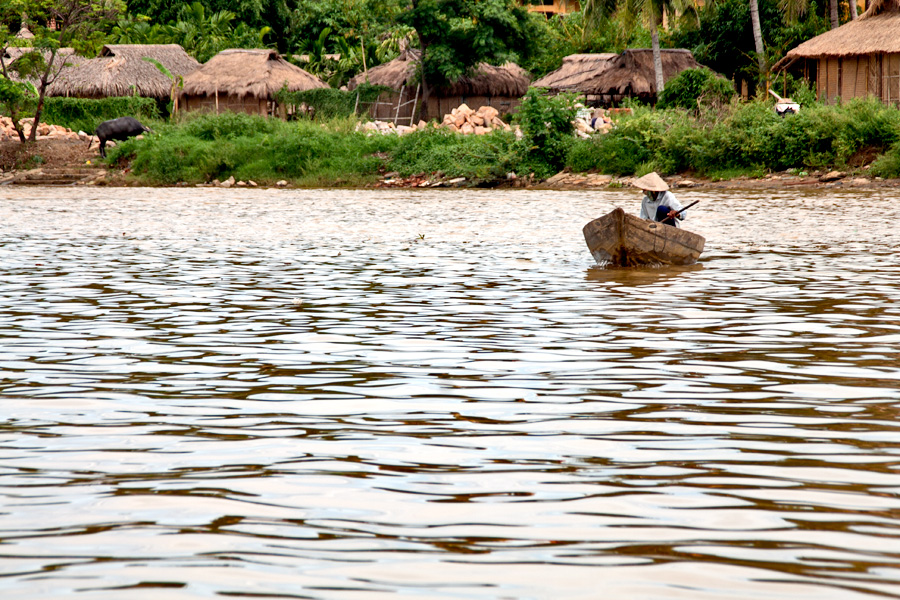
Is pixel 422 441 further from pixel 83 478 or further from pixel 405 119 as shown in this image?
pixel 405 119

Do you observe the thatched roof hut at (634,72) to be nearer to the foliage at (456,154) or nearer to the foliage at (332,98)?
the foliage at (332,98)

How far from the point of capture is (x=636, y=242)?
12.1m

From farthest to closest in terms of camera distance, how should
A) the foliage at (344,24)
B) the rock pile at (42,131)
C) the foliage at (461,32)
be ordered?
the foliage at (344,24) → the rock pile at (42,131) → the foliage at (461,32)

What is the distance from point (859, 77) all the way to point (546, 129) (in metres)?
8.98

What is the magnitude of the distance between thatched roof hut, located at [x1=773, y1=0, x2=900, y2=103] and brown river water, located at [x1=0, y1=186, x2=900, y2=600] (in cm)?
2159

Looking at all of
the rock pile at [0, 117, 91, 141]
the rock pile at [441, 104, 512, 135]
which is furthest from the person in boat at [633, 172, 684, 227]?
the rock pile at [0, 117, 91, 141]

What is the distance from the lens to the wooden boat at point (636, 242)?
11953 mm

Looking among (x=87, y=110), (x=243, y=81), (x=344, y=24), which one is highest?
(x=344, y=24)

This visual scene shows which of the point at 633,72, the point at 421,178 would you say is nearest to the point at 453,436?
the point at 421,178

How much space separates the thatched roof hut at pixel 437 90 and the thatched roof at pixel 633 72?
3.80m

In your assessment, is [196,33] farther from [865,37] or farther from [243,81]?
[865,37]

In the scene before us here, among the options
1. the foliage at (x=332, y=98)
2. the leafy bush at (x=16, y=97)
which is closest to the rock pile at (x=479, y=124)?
the foliage at (x=332, y=98)

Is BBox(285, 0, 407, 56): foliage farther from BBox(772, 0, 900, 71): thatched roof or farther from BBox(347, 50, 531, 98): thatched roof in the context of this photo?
BBox(772, 0, 900, 71): thatched roof

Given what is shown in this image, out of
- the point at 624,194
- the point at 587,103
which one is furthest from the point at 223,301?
the point at 587,103
